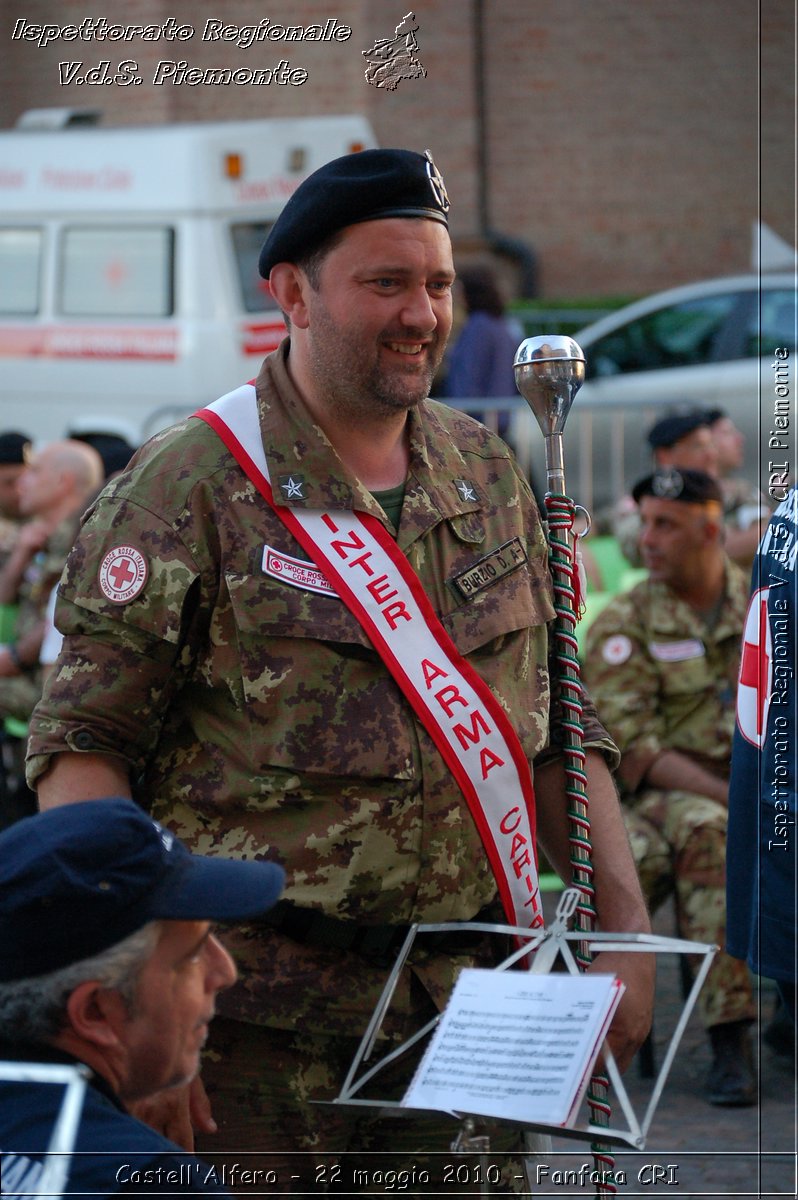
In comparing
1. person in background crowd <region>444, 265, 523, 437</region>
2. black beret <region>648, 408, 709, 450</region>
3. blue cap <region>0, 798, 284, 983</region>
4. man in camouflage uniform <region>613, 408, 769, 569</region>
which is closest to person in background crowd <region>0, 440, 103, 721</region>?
man in camouflage uniform <region>613, 408, 769, 569</region>

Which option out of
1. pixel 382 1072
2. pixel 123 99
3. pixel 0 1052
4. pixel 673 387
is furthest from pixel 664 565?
pixel 123 99

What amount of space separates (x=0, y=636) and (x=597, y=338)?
6.85m

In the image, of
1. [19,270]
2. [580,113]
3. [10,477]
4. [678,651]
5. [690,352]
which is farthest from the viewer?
[580,113]

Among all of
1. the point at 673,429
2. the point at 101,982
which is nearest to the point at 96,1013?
the point at 101,982

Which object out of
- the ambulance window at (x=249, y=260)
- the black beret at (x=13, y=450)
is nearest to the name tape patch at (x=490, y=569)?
the black beret at (x=13, y=450)

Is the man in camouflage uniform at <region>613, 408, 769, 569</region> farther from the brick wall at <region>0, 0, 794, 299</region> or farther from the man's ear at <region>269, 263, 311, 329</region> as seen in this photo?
the brick wall at <region>0, 0, 794, 299</region>

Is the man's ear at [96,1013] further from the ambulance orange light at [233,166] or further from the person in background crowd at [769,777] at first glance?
the ambulance orange light at [233,166]

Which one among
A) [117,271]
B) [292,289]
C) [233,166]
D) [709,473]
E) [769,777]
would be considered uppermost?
[233,166]

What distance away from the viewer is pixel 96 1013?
201cm

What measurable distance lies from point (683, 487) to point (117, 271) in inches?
317

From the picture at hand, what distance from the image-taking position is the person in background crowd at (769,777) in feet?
9.95

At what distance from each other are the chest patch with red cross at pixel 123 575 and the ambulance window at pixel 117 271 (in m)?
10.6

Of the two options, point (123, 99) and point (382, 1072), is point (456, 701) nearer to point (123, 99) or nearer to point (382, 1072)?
point (382, 1072)

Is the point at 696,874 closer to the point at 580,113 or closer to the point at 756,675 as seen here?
the point at 756,675
